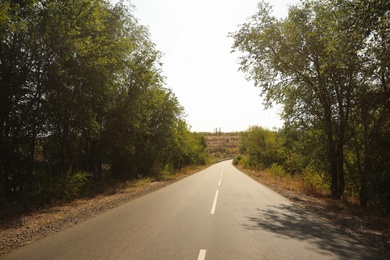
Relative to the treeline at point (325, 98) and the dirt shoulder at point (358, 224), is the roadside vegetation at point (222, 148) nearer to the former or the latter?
the treeline at point (325, 98)

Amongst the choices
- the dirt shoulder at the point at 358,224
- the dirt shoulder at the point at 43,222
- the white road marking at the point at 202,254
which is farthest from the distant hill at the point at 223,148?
the white road marking at the point at 202,254

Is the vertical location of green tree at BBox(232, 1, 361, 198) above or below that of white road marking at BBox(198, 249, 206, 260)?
above

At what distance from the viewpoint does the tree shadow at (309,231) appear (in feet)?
17.5

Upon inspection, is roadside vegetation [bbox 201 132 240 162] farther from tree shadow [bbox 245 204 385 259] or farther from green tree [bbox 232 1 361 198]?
tree shadow [bbox 245 204 385 259]

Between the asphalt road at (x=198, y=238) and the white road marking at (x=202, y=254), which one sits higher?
the white road marking at (x=202, y=254)

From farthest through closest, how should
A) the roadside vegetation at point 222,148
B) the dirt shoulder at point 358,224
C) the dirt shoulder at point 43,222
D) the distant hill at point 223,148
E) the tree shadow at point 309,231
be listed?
the distant hill at point 223,148 → the roadside vegetation at point 222,148 → the dirt shoulder at point 358,224 → the dirt shoulder at point 43,222 → the tree shadow at point 309,231

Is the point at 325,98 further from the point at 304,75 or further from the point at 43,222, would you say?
the point at 43,222

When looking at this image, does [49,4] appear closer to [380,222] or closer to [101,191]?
[101,191]

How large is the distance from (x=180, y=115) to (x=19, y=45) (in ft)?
61.1

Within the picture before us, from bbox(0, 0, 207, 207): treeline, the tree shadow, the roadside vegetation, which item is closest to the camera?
the tree shadow

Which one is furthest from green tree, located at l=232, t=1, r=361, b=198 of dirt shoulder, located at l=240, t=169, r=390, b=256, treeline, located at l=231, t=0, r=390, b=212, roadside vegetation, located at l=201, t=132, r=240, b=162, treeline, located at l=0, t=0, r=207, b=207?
roadside vegetation, located at l=201, t=132, r=240, b=162

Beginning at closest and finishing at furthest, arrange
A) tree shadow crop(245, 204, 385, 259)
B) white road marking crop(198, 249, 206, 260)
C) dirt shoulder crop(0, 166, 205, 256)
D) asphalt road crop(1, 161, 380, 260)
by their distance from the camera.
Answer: white road marking crop(198, 249, 206, 260) → asphalt road crop(1, 161, 380, 260) → tree shadow crop(245, 204, 385, 259) → dirt shoulder crop(0, 166, 205, 256)

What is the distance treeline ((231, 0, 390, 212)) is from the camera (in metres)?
10.3

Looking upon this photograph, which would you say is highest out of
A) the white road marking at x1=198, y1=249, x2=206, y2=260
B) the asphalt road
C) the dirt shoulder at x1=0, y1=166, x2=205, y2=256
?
the white road marking at x1=198, y1=249, x2=206, y2=260
